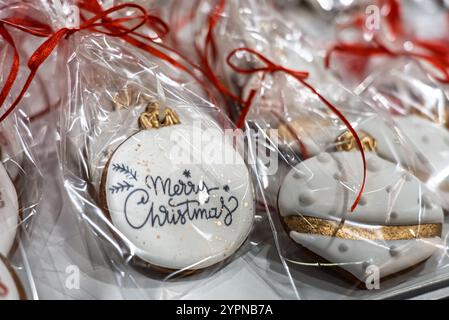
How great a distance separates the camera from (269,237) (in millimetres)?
1012

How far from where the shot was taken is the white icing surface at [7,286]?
0.79 meters

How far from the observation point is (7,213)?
0.89 meters

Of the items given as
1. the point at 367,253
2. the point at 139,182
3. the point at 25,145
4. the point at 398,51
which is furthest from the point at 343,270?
the point at 398,51

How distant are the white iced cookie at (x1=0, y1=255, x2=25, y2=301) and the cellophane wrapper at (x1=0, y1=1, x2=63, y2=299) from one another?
0.01 metres

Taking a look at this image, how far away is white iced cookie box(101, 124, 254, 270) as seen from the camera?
89 centimetres

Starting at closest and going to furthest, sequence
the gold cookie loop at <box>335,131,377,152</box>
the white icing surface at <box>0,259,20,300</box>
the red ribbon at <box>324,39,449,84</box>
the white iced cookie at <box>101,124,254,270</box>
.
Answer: the white icing surface at <box>0,259,20,300</box> < the white iced cookie at <box>101,124,254,270</box> < the gold cookie loop at <box>335,131,377,152</box> < the red ribbon at <box>324,39,449,84</box>

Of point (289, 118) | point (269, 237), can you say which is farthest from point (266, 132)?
point (269, 237)

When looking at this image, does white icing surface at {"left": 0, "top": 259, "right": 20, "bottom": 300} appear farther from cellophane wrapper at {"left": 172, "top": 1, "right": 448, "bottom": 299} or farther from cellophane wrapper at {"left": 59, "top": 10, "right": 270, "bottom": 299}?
cellophane wrapper at {"left": 172, "top": 1, "right": 448, "bottom": 299}

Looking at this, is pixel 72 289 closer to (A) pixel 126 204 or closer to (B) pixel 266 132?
(A) pixel 126 204

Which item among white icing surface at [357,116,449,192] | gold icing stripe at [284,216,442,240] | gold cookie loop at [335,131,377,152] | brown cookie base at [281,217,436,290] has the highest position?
gold cookie loop at [335,131,377,152]

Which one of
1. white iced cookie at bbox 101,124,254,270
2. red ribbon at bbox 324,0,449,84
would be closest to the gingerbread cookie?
white iced cookie at bbox 101,124,254,270

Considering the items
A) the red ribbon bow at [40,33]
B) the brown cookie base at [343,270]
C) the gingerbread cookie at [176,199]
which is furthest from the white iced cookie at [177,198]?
the red ribbon bow at [40,33]

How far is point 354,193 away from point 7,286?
1.89 ft
